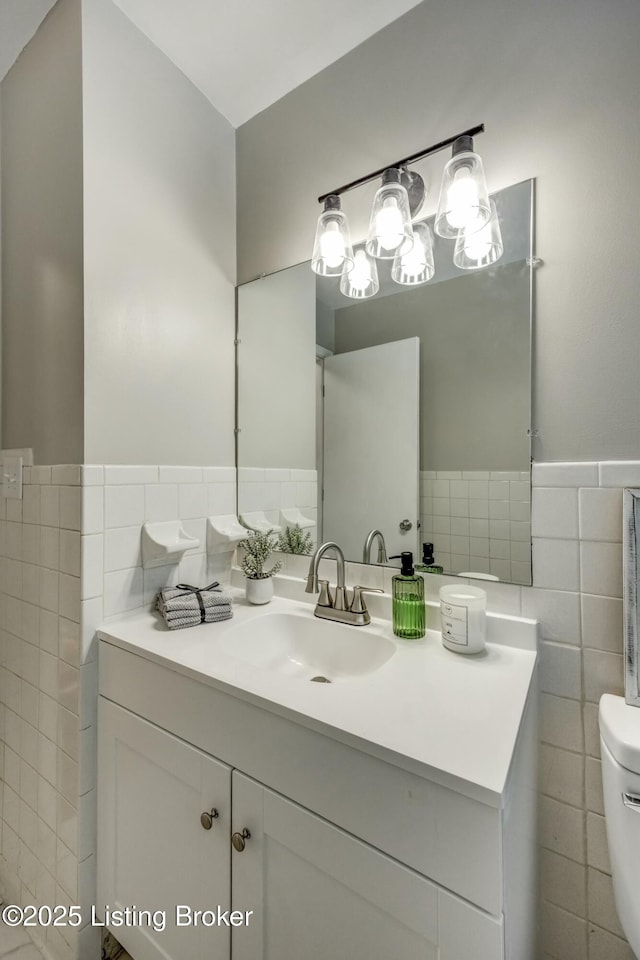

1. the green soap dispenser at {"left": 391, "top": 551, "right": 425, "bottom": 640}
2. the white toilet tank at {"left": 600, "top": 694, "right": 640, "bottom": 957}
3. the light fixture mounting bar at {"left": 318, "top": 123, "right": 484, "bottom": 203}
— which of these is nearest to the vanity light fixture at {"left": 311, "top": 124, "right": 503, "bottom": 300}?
the light fixture mounting bar at {"left": 318, "top": 123, "right": 484, "bottom": 203}

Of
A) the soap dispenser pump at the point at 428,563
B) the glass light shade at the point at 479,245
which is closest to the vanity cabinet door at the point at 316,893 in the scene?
the soap dispenser pump at the point at 428,563

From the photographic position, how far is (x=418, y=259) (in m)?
1.11

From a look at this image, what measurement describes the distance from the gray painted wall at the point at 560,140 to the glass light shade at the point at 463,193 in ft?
0.40

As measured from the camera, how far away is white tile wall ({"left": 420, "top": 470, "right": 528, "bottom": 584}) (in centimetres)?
98

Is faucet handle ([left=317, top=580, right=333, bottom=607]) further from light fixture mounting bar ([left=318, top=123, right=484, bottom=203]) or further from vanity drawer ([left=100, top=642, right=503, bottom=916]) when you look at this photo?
light fixture mounting bar ([left=318, top=123, right=484, bottom=203])

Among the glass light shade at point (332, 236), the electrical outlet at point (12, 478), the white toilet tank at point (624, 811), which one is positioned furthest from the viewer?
the electrical outlet at point (12, 478)

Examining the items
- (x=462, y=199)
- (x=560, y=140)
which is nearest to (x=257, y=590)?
(x=462, y=199)

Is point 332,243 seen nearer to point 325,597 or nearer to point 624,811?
point 325,597

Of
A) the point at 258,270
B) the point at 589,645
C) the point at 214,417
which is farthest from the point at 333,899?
the point at 258,270

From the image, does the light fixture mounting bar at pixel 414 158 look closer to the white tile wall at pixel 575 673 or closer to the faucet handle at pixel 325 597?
the white tile wall at pixel 575 673

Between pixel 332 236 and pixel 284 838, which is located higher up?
pixel 332 236

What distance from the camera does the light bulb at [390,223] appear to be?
1041 mm

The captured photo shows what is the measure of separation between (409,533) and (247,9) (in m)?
1.52

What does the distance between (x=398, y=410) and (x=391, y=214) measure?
491mm
